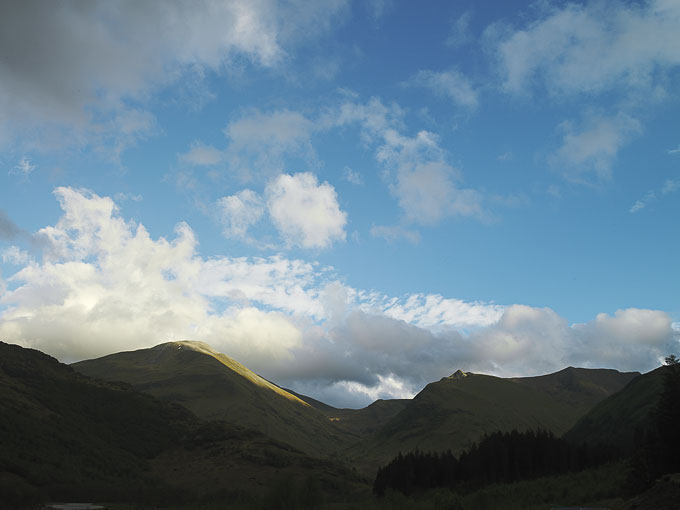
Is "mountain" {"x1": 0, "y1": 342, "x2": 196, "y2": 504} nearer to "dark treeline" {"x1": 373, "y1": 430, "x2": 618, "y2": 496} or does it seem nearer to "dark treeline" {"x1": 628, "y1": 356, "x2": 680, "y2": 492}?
"dark treeline" {"x1": 373, "y1": 430, "x2": 618, "y2": 496}

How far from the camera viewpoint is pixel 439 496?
35.6 metres

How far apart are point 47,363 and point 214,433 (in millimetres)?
75764

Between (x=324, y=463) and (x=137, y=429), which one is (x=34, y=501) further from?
(x=324, y=463)

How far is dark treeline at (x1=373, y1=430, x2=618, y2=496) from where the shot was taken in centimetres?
10900

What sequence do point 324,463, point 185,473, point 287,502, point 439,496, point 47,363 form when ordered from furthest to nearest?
point 47,363 → point 324,463 → point 185,473 → point 287,502 → point 439,496

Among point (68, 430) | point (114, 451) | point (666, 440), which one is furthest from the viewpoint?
point (114, 451)

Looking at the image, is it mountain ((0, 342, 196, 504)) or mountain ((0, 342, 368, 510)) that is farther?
mountain ((0, 342, 368, 510))

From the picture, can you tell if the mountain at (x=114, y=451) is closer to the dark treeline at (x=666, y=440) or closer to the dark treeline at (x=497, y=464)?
the dark treeline at (x=497, y=464)

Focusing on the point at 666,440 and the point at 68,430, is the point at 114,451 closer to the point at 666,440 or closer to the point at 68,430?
the point at 68,430

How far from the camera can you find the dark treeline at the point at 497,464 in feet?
358

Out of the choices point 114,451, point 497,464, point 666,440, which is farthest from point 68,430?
point 666,440

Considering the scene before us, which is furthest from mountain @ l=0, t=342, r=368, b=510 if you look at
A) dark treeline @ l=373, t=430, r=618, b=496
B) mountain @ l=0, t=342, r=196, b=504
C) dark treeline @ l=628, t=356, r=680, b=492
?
dark treeline @ l=628, t=356, r=680, b=492

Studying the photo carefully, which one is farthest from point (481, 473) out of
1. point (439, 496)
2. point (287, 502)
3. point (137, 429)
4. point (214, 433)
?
point (137, 429)

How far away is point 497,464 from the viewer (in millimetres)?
112688
